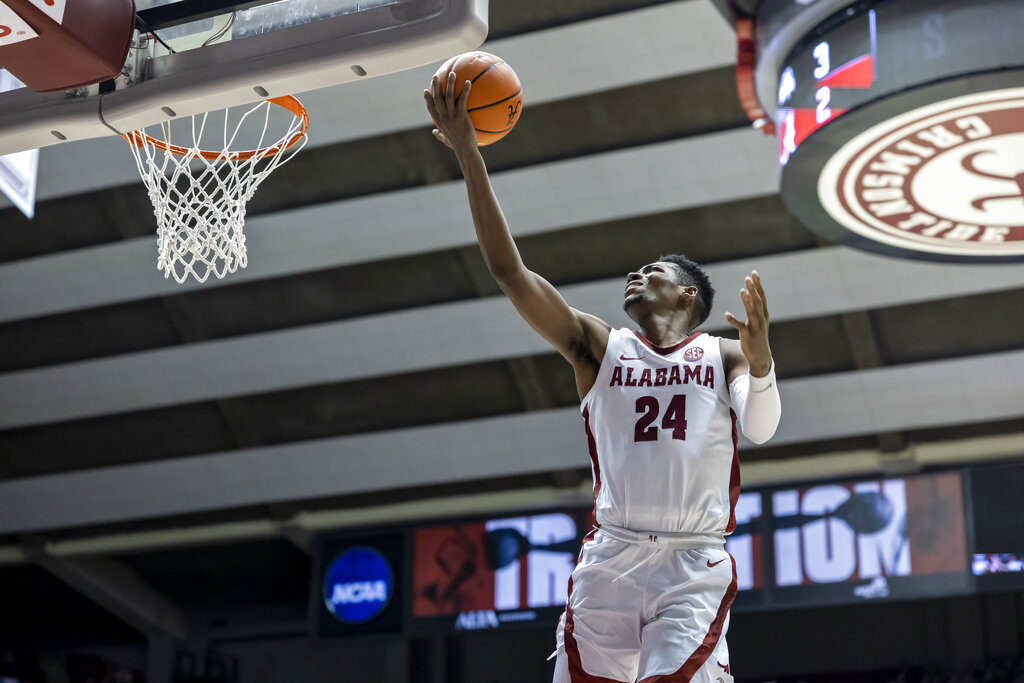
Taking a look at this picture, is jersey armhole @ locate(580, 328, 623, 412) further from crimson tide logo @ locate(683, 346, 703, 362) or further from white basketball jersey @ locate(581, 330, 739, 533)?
crimson tide logo @ locate(683, 346, 703, 362)

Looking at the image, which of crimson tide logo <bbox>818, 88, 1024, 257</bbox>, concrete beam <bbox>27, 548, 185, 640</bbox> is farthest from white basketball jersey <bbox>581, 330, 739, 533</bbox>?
concrete beam <bbox>27, 548, 185, 640</bbox>

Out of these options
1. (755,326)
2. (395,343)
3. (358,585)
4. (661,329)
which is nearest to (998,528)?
(395,343)

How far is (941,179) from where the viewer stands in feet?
30.4

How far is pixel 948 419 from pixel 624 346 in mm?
10896

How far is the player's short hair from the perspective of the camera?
14.5 ft

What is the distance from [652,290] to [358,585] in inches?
451

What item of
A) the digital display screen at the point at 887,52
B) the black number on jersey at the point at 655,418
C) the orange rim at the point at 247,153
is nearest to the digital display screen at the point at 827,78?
the digital display screen at the point at 887,52

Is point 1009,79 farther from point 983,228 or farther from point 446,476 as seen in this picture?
point 446,476

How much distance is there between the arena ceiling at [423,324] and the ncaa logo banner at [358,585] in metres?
1.07

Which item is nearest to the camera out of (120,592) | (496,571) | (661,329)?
(661,329)

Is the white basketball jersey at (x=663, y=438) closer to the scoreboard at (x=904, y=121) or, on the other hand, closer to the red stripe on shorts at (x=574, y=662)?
the red stripe on shorts at (x=574, y=662)

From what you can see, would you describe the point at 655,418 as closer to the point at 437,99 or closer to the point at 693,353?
the point at 693,353

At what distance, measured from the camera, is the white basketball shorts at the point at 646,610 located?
12.3 feet

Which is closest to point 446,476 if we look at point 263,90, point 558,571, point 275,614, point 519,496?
point 519,496
